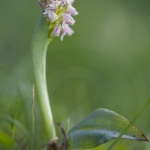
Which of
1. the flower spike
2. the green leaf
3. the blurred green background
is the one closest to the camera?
the green leaf

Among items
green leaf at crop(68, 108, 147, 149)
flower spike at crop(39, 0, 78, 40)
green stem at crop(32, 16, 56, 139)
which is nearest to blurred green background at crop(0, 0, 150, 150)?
green stem at crop(32, 16, 56, 139)

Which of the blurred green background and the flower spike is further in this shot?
the blurred green background

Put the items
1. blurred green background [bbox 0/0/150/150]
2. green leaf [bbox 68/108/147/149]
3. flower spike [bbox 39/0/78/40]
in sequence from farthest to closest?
1. blurred green background [bbox 0/0/150/150]
2. flower spike [bbox 39/0/78/40]
3. green leaf [bbox 68/108/147/149]

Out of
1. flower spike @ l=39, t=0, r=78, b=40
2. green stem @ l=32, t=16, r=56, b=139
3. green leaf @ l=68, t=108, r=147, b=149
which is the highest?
flower spike @ l=39, t=0, r=78, b=40

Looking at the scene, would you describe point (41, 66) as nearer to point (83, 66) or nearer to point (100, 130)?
point (100, 130)

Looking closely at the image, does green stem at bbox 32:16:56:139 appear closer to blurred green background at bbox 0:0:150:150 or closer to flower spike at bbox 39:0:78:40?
flower spike at bbox 39:0:78:40

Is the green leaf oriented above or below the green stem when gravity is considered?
below
